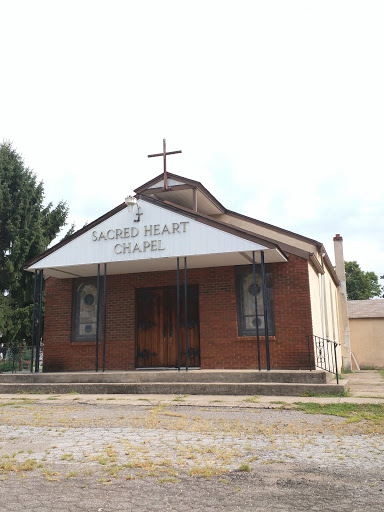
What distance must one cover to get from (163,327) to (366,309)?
1478 centimetres

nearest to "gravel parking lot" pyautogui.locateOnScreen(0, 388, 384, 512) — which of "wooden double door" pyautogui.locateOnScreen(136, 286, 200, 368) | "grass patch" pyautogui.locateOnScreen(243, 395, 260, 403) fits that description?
"grass patch" pyautogui.locateOnScreen(243, 395, 260, 403)

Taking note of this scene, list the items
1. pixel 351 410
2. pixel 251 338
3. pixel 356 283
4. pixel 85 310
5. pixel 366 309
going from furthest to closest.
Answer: pixel 356 283 < pixel 366 309 < pixel 85 310 < pixel 251 338 < pixel 351 410

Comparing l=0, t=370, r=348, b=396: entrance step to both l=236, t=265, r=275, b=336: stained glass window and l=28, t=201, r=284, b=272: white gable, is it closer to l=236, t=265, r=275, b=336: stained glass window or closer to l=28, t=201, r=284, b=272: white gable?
l=236, t=265, r=275, b=336: stained glass window

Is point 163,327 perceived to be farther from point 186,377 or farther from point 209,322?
point 186,377

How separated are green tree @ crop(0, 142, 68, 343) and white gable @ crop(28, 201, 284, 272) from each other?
889 cm

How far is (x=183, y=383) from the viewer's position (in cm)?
1009

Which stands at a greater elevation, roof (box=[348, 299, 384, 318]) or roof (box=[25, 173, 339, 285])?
roof (box=[25, 173, 339, 285])

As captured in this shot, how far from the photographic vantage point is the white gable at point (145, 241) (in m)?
11.0

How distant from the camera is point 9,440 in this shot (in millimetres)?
5660

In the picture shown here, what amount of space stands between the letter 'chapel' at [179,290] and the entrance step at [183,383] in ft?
2.27

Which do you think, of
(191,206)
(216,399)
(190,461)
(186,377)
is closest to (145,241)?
(186,377)

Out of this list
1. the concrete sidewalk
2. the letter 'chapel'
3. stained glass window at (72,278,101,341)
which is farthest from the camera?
stained glass window at (72,278,101,341)

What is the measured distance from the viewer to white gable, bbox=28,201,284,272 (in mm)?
11031

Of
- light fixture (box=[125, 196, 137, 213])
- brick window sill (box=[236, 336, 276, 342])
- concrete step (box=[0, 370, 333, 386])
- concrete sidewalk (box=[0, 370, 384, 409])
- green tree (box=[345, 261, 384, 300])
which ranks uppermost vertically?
green tree (box=[345, 261, 384, 300])
